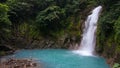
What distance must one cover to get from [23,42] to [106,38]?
13611 millimetres

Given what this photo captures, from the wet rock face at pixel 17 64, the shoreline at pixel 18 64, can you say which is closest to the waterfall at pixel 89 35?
the shoreline at pixel 18 64

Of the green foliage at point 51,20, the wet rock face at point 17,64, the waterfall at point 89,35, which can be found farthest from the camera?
the green foliage at point 51,20

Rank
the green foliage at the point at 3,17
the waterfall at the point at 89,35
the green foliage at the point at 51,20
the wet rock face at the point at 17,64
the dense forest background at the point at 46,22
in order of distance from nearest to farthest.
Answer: the wet rock face at the point at 17,64
the green foliage at the point at 3,17
the waterfall at the point at 89,35
the dense forest background at the point at 46,22
the green foliage at the point at 51,20

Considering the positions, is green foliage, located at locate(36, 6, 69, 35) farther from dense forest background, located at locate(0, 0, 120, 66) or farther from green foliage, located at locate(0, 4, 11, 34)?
green foliage, located at locate(0, 4, 11, 34)

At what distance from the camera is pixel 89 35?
102ft

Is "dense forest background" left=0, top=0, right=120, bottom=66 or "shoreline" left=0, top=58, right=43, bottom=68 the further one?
"dense forest background" left=0, top=0, right=120, bottom=66

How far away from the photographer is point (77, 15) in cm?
3434

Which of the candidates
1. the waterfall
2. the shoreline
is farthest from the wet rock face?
the waterfall

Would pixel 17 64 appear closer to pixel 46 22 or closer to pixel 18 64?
pixel 18 64

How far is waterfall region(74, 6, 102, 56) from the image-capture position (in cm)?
2967

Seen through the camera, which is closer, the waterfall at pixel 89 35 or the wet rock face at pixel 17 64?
the wet rock face at pixel 17 64

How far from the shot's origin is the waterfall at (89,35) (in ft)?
97.3

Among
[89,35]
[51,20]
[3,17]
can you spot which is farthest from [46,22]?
[3,17]

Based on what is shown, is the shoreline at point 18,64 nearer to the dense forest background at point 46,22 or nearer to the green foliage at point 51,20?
the dense forest background at point 46,22
